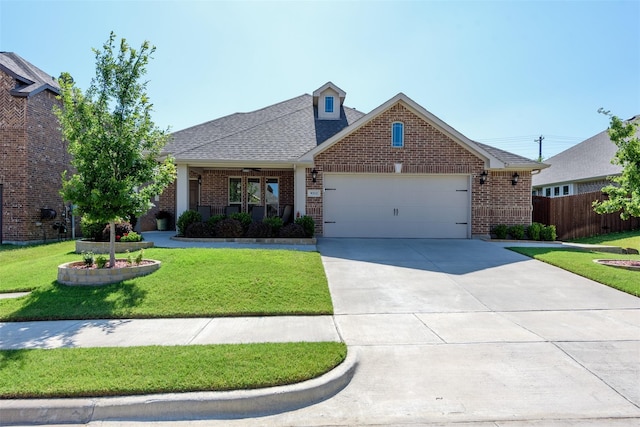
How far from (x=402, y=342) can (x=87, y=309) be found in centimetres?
525

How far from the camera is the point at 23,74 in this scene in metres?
15.8

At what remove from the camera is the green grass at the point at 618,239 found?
15.2 meters

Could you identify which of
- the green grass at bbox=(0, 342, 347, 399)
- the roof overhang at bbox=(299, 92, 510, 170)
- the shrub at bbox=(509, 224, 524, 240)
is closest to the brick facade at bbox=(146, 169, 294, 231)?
the roof overhang at bbox=(299, 92, 510, 170)

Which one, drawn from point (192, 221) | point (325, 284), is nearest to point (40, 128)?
point (192, 221)

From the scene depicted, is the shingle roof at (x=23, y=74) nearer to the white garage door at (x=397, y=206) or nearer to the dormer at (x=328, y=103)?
the dormer at (x=328, y=103)

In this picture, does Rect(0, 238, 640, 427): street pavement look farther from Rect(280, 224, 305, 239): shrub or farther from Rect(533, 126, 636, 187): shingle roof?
Rect(533, 126, 636, 187): shingle roof

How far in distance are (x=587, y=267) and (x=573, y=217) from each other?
349 inches

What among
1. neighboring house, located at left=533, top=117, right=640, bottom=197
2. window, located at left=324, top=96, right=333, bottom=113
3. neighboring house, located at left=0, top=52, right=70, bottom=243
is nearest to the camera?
neighboring house, located at left=0, top=52, right=70, bottom=243

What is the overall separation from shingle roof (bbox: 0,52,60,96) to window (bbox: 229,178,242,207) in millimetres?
8388

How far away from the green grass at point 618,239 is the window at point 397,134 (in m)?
9.19

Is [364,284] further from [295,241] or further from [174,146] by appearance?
[174,146]

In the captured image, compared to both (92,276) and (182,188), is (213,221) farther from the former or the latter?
(92,276)

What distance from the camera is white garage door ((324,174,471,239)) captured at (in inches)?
548

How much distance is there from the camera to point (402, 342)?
5.16 metres
